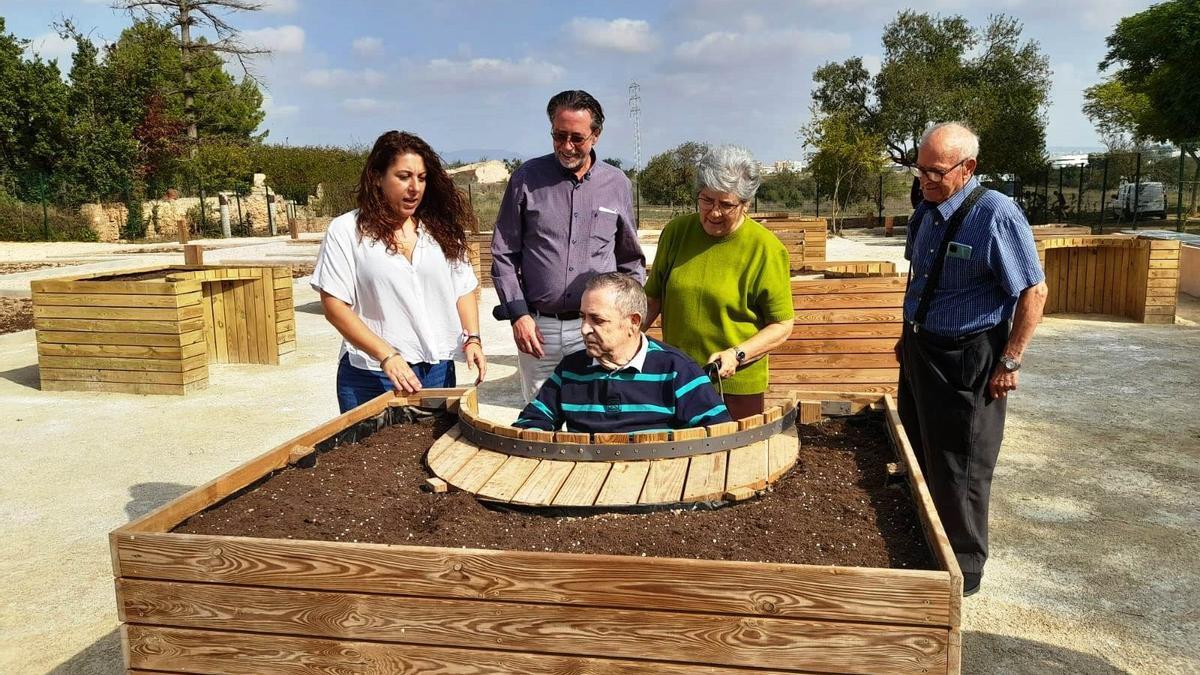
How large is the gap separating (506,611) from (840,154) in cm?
3739

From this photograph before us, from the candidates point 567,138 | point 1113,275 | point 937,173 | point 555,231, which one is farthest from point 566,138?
point 1113,275

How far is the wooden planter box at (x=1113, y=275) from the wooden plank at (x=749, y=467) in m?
9.47

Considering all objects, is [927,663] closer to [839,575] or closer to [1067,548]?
[839,575]

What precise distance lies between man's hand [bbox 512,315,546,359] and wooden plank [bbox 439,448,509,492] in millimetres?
906

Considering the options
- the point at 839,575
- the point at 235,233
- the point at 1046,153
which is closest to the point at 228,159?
the point at 235,233

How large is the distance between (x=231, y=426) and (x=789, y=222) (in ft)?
30.7

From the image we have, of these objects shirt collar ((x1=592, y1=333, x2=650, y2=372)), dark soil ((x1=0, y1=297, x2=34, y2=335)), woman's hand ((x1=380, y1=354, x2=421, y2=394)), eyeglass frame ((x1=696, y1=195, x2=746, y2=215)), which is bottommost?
dark soil ((x1=0, y1=297, x2=34, y2=335))

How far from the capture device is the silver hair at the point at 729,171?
129 inches

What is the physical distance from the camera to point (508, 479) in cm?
263

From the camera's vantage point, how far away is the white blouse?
10.9ft

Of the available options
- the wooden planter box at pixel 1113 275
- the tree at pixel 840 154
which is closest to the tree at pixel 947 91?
the tree at pixel 840 154

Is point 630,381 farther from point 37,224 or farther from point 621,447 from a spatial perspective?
point 37,224

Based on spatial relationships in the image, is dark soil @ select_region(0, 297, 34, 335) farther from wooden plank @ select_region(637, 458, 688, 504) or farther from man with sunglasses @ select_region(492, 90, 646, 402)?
wooden plank @ select_region(637, 458, 688, 504)

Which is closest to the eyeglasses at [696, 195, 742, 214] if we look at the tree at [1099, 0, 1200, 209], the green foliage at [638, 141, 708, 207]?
the tree at [1099, 0, 1200, 209]
